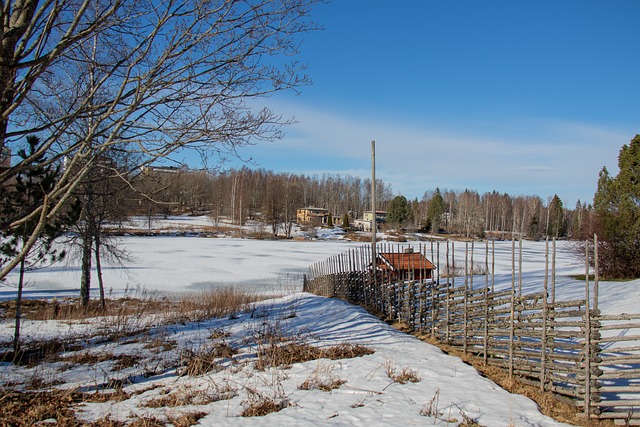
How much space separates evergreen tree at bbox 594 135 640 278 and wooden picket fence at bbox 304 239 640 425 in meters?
9.17

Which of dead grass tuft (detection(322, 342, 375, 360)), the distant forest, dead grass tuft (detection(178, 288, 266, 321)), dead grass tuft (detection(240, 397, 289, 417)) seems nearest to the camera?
dead grass tuft (detection(240, 397, 289, 417))

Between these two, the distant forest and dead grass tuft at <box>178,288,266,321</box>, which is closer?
dead grass tuft at <box>178,288,266,321</box>

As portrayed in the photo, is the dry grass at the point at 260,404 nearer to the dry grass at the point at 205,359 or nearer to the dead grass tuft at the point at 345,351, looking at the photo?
the dry grass at the point at 205,359

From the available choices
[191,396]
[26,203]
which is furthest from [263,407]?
[26,203]

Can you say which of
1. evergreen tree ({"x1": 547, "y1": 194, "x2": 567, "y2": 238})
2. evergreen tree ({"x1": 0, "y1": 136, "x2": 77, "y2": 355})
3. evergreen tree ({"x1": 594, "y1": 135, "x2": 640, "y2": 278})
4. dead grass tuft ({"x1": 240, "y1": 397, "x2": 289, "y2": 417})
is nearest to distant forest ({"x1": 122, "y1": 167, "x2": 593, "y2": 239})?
evergreen tree ({"x1": 547, "y1": 194, "x2": 567, "y2": 238})

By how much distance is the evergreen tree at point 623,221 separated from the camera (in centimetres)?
1686

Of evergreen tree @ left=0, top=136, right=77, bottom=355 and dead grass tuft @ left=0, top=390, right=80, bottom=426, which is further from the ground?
evergreen tree @ left=0, top=136, right=77, bottom=355

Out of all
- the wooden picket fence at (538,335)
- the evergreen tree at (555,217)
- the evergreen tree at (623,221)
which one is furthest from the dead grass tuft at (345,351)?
the evergreen tree at (555,217)

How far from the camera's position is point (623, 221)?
1691 cm

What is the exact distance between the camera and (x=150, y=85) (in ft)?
13.6

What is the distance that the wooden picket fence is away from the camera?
4.65m

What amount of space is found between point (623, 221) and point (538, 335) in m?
14.6

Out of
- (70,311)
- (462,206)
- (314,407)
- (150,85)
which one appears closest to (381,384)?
(314,407)

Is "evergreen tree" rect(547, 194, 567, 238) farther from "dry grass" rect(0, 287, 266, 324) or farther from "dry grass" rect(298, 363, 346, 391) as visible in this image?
"dry grass" rect(298, 363, 346, 391)
